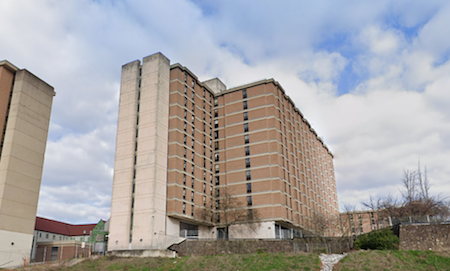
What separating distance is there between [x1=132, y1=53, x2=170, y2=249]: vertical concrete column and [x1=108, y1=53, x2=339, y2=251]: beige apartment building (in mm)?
181

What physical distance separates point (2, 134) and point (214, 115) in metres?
43.9

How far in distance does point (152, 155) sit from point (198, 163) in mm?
12795

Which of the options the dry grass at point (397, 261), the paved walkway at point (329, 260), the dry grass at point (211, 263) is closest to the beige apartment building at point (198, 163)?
the dry grass at point (211, 263)

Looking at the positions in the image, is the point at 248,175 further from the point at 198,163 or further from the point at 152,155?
the point at 152,155

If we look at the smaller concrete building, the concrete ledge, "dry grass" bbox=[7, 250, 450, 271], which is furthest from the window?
the smaller concrete building

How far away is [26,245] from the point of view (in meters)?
63.6

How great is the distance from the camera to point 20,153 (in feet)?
216

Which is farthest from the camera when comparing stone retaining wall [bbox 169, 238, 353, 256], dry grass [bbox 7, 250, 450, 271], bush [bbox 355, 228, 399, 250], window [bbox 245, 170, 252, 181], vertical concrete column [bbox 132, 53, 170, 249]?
window [bbox 245, 170, 252, 181]

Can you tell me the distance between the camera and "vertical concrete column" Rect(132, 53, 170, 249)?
67.1 m

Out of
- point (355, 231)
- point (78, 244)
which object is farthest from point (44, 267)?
point (355, 231)

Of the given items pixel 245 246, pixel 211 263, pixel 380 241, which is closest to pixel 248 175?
pixel 245 246

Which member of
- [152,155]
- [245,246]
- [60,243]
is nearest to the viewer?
[245,246]

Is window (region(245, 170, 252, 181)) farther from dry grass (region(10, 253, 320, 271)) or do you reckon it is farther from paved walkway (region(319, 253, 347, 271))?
paved walkway (region(319, 253, 347, 271))

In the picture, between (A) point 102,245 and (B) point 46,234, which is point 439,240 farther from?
(B) point 46,234
